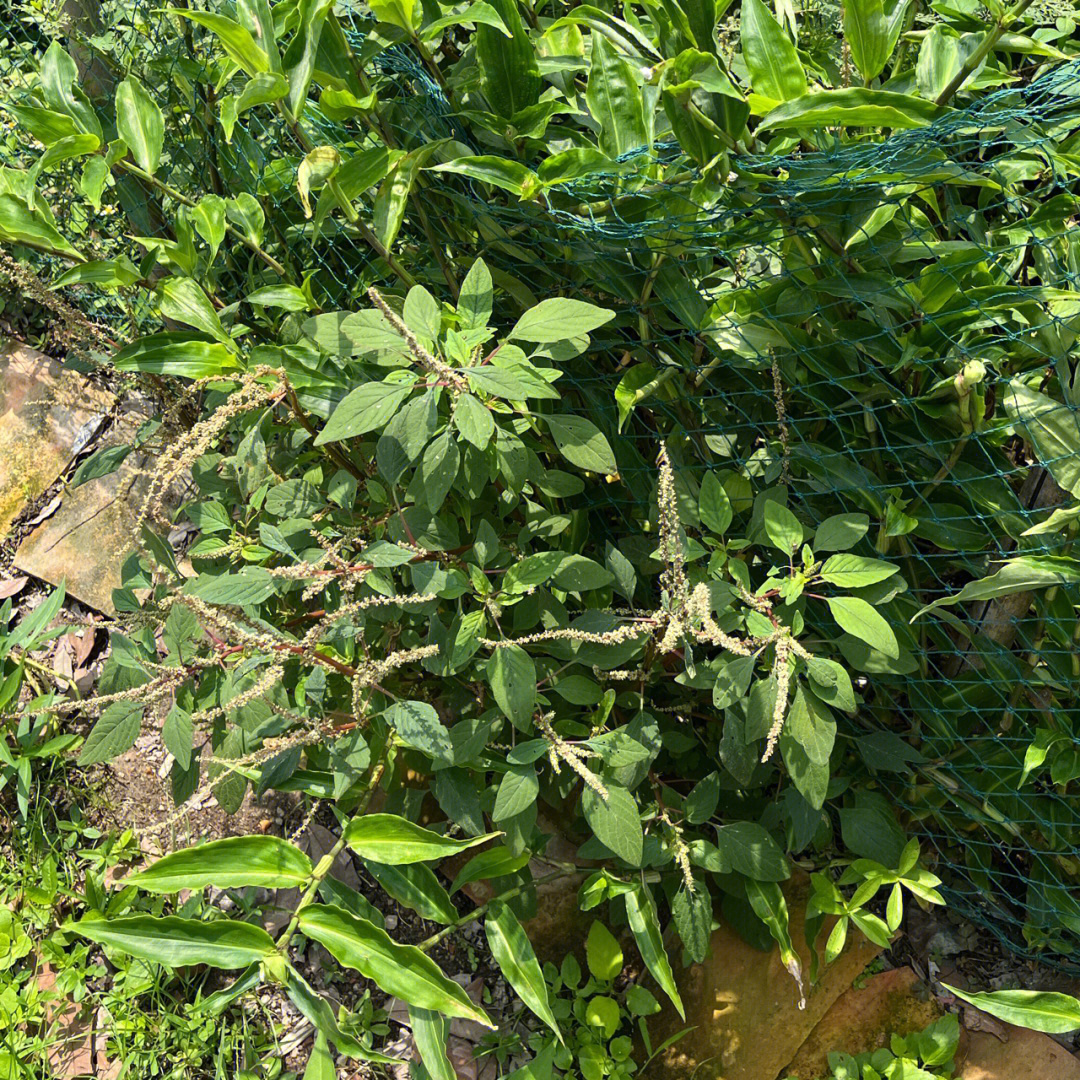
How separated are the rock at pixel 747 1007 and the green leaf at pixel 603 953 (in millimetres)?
180

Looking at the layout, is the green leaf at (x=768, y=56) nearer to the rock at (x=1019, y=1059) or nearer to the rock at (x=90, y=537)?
the rock at (x=1019, y=1059)

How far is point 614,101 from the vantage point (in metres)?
A: 1.59

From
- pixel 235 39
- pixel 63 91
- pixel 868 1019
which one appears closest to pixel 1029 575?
pixel 868 1019

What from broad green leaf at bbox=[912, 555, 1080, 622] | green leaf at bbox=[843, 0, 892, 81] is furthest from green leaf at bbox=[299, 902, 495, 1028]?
green leaf at bbox=[843, 0, 892, 81]

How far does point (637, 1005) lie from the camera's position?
2.30 m

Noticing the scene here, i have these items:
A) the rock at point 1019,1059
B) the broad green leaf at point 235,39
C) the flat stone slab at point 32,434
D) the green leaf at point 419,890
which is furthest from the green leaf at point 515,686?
the flat stone slab at point 32,434

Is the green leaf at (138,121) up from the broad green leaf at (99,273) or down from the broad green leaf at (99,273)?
up

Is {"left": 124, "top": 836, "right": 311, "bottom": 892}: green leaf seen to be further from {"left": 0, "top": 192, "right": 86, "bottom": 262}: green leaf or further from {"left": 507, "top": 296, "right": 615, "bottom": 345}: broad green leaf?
{"left": 0, "top": 192, "right": 86, "bottom": 262}: green leaf

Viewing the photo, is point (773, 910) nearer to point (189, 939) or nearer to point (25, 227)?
point (189, 939)

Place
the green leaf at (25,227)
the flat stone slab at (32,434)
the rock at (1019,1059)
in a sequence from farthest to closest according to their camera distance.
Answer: the flat stone slab at (32,434), the rock at (1019,1059), the green leaf at (25,227)

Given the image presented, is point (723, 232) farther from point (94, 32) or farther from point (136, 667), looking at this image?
point (94, 32)

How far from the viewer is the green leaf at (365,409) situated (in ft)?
5.19

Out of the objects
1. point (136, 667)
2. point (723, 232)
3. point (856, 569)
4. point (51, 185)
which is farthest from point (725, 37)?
point (51, 185)

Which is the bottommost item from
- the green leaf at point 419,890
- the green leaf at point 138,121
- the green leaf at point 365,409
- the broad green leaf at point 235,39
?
the green leaf at point 419,890
